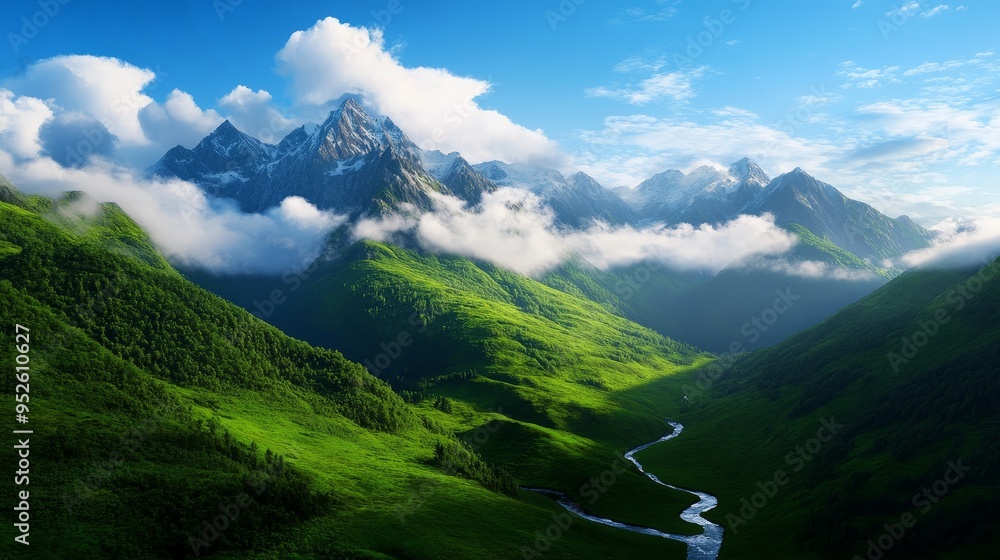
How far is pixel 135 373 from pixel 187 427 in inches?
1430

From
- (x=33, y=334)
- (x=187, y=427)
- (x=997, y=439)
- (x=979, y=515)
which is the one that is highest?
(x=33, y=334)

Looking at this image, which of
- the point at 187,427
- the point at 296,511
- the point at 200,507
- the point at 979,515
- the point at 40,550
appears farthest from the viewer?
the point at 187,427

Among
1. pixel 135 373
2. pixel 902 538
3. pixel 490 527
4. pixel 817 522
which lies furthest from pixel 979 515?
pixel 135 373

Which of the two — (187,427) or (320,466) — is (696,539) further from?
(187,427)

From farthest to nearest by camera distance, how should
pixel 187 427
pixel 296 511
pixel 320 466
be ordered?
1. pixel 320 466
2. pixel 187 427
3. pixel 296 511

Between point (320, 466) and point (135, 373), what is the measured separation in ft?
214

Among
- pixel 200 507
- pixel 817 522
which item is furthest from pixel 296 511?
pixel 817 522

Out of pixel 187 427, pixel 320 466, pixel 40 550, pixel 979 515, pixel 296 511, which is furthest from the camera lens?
pixel 320 466

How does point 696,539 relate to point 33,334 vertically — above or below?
below

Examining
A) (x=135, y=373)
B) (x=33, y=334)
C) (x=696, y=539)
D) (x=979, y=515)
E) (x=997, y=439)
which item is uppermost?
(x=33, y=334)

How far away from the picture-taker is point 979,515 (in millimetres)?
146000

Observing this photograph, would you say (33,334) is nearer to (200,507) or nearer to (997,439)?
(200,507)

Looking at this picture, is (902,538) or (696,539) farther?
(696,539)

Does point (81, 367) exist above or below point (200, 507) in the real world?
above
